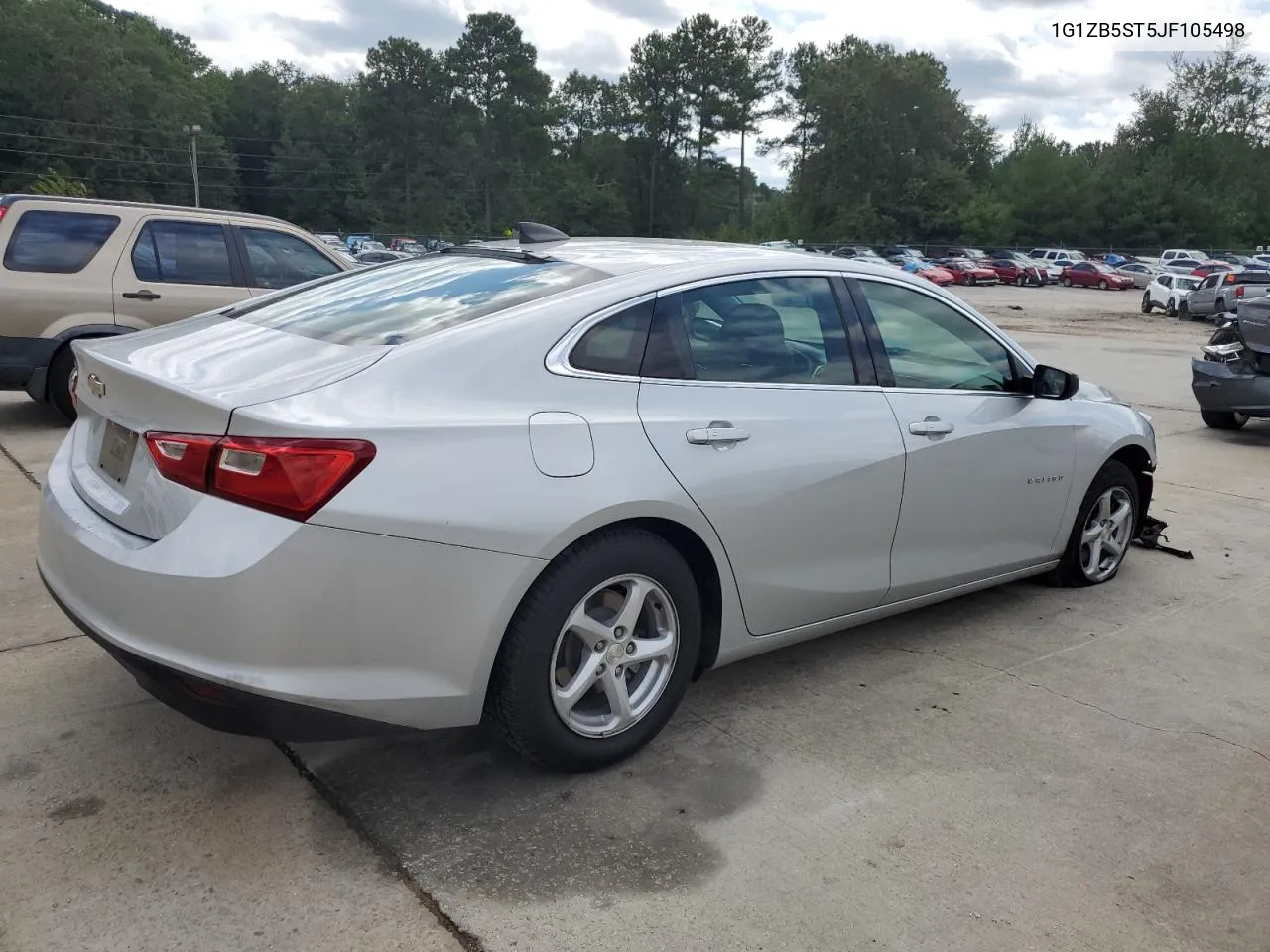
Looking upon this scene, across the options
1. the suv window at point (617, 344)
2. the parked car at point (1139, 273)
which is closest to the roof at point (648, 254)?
the suv window at point (617, 344)

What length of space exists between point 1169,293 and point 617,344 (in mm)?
35312

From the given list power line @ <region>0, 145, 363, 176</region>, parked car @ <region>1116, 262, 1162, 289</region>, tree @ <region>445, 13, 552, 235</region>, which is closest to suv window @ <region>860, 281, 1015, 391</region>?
parked car @ <region>1116, 262, 1162, 289</region>

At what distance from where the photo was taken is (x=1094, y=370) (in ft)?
50.2

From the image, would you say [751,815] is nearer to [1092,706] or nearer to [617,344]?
[617,344]

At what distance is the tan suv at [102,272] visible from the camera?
7.65m

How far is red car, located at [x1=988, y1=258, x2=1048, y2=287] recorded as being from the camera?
5669 centimetres

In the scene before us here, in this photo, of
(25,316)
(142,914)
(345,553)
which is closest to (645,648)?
(345,553)

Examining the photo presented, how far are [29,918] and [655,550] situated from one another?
1763mm

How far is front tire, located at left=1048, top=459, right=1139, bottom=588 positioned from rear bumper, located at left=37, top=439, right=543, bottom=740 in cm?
311

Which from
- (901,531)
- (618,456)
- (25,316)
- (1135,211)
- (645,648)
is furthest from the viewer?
(1135,211)

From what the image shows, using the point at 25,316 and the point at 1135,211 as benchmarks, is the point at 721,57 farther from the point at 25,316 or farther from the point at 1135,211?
the point at 25,316

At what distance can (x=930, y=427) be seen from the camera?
385 cm

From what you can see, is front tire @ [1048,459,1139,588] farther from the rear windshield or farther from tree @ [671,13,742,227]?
tree @ [671,13,742,227]

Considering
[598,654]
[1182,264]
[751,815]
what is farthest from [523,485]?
[1182,264]
